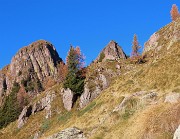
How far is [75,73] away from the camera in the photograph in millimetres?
87812

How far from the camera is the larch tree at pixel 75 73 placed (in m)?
80.8

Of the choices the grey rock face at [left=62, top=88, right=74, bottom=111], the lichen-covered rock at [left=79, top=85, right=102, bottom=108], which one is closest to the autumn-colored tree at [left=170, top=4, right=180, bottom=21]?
the grey rock face at [left=62, top=88, right=74, bottom=111]

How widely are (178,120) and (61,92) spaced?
211 feet

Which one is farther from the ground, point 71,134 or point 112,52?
point 112,52

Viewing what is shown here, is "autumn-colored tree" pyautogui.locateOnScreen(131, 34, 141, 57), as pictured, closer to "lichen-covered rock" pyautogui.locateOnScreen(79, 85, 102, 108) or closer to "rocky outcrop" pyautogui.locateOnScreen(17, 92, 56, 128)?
"rocky outcrop" pyautogui.locateOnScreen(17, 92, 56, 128)

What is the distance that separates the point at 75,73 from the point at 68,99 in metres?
9.74

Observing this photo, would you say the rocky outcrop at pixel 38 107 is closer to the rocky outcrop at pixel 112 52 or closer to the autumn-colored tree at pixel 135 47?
the autumn-colored tree at pixel 135 47

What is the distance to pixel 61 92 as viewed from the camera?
9019cm

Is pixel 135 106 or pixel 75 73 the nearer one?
pixel 135 106

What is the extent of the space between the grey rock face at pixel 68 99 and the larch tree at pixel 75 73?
1.42 meters

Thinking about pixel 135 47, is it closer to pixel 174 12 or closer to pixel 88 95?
pixel 88 95

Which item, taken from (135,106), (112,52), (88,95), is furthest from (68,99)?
(112,52)

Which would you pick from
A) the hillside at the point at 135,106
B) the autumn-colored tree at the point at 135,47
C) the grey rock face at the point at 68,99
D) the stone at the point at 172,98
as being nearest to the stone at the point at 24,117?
the hillside at the point at 135,106

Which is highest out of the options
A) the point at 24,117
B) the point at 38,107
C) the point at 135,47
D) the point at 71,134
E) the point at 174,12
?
the point at 174,12
